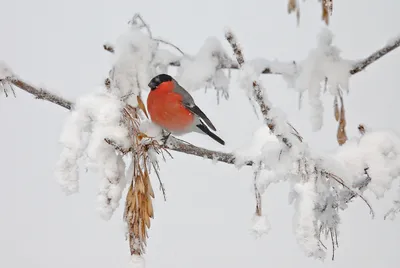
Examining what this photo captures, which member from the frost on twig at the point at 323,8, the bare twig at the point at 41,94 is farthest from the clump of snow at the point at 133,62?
the frost on twig at the point at 323,8

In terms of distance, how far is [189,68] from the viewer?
4.74 feet

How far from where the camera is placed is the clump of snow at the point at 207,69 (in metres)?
1.42

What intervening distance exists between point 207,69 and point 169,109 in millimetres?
581

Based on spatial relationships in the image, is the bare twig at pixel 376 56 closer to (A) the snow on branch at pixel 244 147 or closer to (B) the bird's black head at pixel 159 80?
(A) the snow on branch at pixel 244 147

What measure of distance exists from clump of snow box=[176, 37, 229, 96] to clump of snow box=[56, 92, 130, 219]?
27cm

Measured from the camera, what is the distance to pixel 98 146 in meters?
1.17

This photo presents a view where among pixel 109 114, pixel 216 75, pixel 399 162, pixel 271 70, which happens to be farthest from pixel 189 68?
pixel 399 162

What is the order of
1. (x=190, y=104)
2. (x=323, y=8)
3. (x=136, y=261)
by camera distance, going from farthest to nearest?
(x=190, y=104) < (x=136, y=261) < (x=323, y=8)

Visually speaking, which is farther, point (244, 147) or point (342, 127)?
point (244, 147)

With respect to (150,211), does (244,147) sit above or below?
above

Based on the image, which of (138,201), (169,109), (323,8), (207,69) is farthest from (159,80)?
(323,8)

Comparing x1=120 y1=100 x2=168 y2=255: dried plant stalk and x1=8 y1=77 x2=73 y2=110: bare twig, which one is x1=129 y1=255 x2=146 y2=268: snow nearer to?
x1=120 y1=100 x2=168 y2=255: dried plant stalk

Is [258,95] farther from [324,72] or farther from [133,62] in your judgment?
[133,62]

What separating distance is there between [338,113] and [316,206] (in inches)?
8.0
